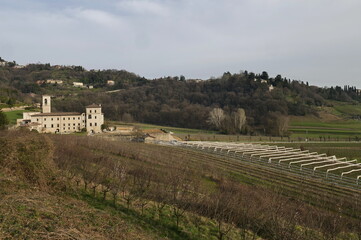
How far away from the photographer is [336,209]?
51.8 ft

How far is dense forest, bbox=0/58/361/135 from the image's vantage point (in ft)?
252

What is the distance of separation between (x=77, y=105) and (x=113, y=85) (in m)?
58.7

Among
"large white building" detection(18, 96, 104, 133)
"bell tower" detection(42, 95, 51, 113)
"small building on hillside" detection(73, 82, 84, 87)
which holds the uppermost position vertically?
"small building on hillside" detection(73, 82, 84, 87)

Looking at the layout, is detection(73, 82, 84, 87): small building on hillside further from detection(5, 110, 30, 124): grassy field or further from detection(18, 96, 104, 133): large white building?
detection(18, 96, 104, 133): large white building

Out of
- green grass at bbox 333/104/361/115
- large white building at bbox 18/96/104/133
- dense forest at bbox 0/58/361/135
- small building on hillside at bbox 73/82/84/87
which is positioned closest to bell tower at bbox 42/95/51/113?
large white building at bbox 18/96/104/133

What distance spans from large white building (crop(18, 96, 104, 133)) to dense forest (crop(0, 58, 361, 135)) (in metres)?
16.2

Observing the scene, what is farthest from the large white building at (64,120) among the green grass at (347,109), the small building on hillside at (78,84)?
the green grass at (347,109)

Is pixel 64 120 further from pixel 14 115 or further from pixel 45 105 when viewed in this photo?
pixel 14 115

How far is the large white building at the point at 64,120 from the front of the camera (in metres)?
54.8

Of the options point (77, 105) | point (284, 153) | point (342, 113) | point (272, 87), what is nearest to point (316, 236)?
point (284, 153)

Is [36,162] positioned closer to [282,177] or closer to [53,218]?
[53,218]

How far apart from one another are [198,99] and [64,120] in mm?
68944

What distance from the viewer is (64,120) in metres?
56.5

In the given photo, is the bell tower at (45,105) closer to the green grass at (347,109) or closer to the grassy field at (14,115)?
the grassy field at (14,115)
